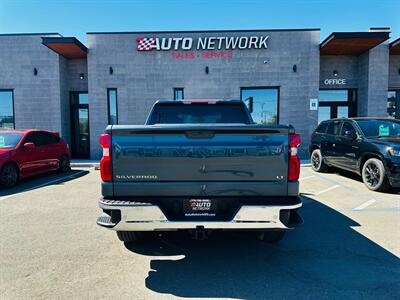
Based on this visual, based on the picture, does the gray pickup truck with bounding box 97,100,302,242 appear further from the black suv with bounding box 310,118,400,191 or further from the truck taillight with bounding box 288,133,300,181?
the black suv with bounding box 310,118,400,191

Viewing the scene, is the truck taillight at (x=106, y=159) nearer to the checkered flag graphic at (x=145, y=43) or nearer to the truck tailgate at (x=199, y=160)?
the truck tailgate at (x=199, y=160)

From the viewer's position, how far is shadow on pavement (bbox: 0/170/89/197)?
25.1 feet

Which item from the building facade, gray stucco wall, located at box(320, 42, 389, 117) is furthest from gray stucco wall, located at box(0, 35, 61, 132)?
gray stucco wall, located at box(320, 42, 389, 117)

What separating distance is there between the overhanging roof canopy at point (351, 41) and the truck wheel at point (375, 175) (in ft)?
23.0

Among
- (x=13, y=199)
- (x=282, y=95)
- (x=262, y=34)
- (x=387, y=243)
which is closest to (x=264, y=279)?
(x=387, y=243)

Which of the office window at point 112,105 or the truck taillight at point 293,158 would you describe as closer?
the truck taillight at point 293,158

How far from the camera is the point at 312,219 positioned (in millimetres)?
5160

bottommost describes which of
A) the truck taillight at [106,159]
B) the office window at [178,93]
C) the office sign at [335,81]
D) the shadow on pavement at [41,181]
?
the shadow on pavement at [41,181]

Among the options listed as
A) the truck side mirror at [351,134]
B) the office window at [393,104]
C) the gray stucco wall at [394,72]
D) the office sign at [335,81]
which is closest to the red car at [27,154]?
the truck side mirror at [351,134]

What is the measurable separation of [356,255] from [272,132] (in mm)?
2101

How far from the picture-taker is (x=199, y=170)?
10.1 ft

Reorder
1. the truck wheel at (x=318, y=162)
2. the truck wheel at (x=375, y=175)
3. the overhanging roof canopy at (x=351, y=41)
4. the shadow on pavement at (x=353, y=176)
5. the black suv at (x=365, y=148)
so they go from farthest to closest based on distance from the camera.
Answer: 1. the overhanging roof canopy at (x=351, y=41)
2. the truck wheel at (x=318, y=162)
3. the shadow on pavement at (x=353, y=176)
4. the truck wheel at (x=375, y=175)
5. the black suv at (x=365, y=148)

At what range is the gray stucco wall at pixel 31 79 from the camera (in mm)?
13875

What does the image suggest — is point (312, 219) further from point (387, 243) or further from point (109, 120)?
point (109, 120)
